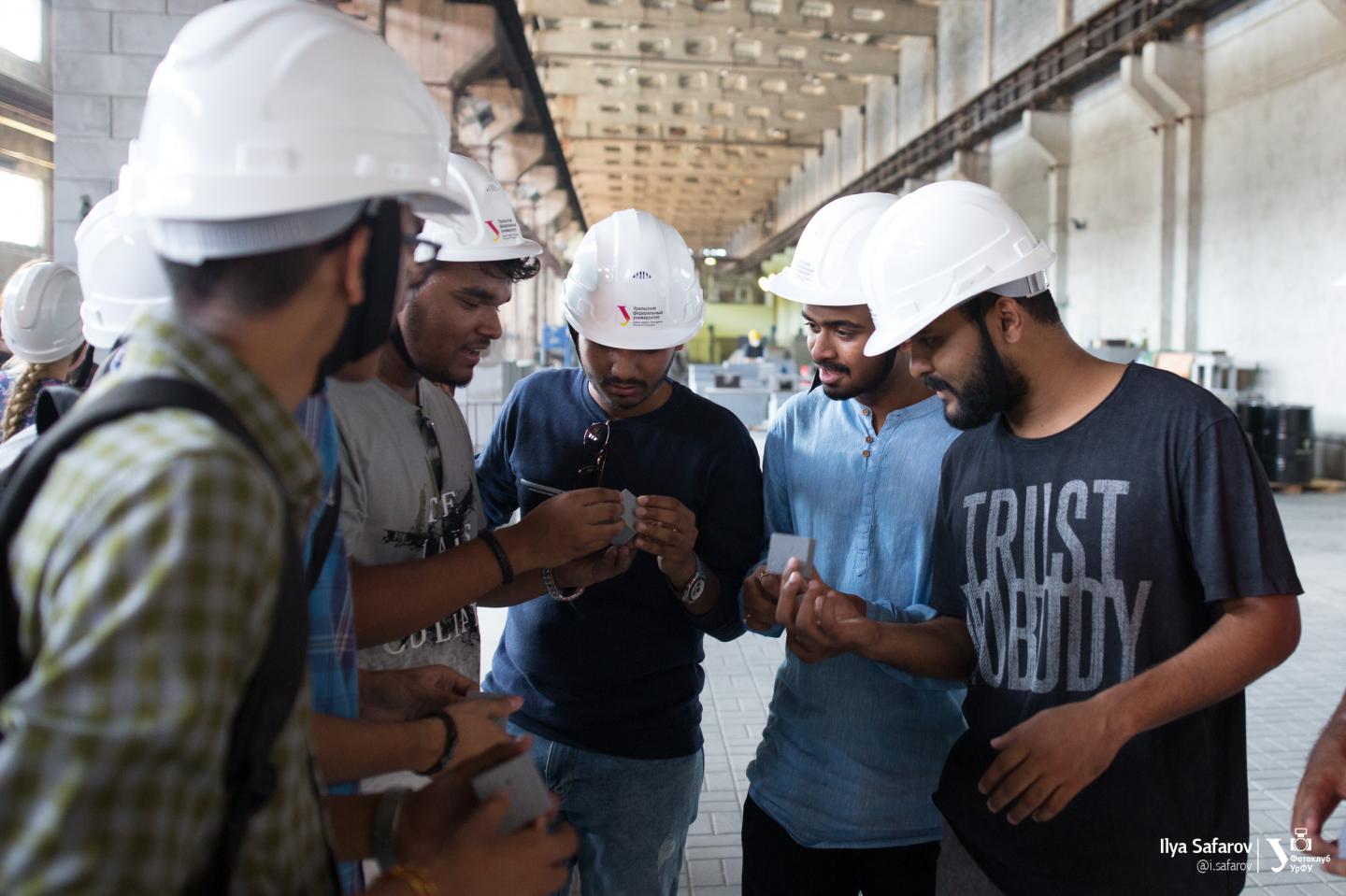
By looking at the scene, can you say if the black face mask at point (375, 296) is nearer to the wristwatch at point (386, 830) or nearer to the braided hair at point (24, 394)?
the wristwatch at point (386, 830)

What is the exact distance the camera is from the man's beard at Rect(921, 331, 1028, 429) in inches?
77.6

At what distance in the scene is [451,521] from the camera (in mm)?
2148

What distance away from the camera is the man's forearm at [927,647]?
2051 mm

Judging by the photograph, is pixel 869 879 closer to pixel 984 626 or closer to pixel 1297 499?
pixel 984 626

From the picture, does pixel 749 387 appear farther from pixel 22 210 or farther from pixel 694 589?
pixel 22 210

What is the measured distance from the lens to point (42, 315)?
3.57 metres

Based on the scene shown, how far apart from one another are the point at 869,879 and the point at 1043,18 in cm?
1704

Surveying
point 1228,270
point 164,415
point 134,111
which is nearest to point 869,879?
point 164,415

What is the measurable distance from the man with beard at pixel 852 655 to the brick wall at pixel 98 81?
4677 millimetres

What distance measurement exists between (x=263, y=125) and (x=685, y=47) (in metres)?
20.6

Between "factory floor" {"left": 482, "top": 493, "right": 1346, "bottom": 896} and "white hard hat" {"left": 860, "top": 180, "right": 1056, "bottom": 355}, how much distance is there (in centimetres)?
244

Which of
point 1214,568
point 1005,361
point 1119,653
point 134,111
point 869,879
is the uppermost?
point 134,111

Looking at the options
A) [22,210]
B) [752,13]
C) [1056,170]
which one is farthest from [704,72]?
[22,210]

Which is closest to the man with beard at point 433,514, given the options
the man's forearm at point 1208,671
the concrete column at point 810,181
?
the man's forearm at point 1208,671
